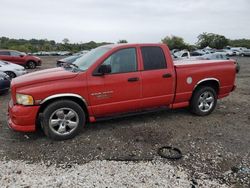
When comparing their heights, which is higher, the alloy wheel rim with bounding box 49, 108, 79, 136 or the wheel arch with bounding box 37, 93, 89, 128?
the wheel arch with bounding box 37, 93, 89, 128

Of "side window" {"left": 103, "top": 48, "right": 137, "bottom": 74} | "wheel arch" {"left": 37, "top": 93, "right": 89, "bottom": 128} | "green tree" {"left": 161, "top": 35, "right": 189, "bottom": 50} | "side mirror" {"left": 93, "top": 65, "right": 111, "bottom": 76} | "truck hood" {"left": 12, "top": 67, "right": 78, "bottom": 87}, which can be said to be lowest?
"wheel arch" {"left": 37, "top": 93, "right": 89, "bottom": 128}

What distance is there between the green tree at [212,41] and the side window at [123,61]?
71.9 m

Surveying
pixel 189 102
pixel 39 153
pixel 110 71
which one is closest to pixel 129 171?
pixel 39 153

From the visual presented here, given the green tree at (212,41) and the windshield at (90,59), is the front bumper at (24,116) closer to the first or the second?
the windshield at (90,59)

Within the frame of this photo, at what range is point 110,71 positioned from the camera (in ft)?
16.0

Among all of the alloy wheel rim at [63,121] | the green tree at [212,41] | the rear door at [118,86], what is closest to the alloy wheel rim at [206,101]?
the rear door at [118,86]

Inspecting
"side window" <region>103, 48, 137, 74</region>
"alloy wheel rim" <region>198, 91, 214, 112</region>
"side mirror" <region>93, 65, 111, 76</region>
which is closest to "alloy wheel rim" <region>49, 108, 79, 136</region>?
"side mirror" <region>93, 65, 111, 76</region>

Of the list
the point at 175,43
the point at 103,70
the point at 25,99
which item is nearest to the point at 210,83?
the point at 103,70

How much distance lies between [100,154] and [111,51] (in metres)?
2.07

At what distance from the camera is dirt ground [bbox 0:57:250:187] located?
12.8ft

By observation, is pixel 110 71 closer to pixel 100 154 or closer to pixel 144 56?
pixel 144 56

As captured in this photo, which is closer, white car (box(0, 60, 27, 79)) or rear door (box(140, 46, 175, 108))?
rear door (box(140, 46, 175, 108))

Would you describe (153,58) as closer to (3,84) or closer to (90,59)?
(90,59)

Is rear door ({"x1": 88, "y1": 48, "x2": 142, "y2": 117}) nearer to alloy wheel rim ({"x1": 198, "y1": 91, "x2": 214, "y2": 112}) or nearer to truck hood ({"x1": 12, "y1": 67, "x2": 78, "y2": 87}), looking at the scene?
truck hood ({"x1": 12, "y1": 67, "x2": 78, "y2": 87})
